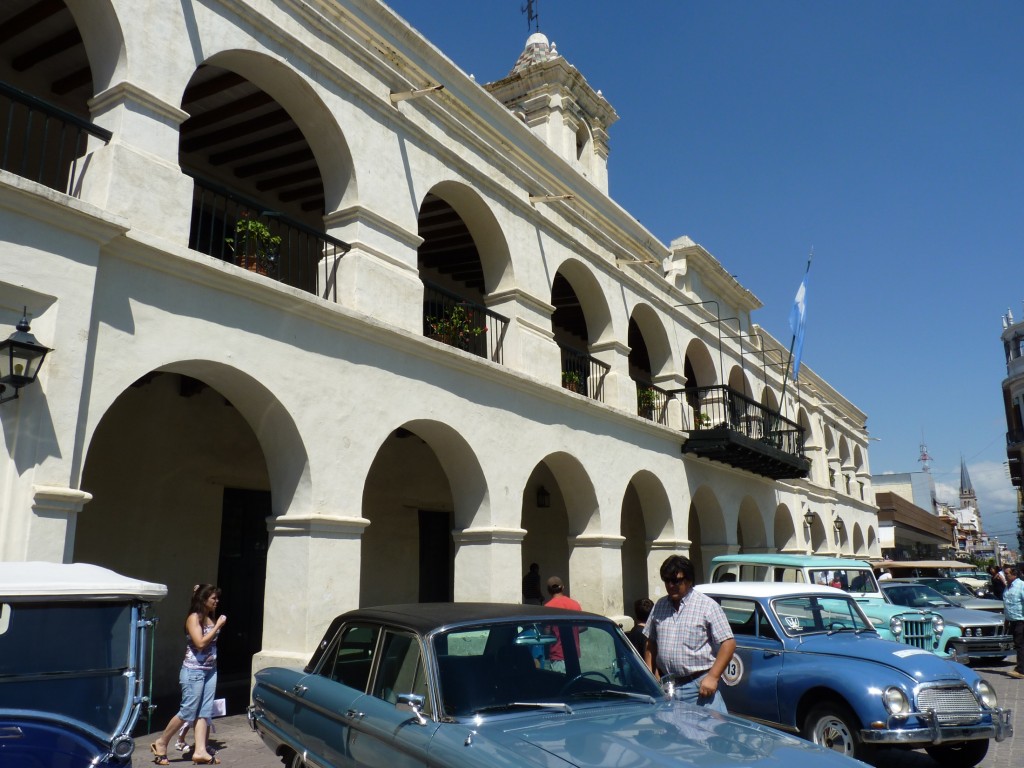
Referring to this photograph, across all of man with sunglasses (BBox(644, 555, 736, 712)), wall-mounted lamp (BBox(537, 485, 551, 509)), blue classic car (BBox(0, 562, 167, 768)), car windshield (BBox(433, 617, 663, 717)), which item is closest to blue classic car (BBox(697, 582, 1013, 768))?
man with sunglasses (BBox(644, 555, 736, 712))

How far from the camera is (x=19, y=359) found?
563cm

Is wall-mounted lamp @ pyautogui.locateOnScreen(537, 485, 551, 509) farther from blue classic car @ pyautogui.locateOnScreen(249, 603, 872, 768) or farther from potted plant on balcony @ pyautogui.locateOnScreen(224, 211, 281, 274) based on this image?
blue classic car @ pyautogui.locateOnScreen(249, 603, 872, 768)

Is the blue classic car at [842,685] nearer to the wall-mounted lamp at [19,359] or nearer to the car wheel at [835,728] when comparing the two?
the car wheel at [835,728]

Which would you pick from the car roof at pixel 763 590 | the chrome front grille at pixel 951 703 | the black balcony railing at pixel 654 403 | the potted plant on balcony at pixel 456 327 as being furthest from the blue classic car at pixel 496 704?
the black balcony railing at pixel 654 403

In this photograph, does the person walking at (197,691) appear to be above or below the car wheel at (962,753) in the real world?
above

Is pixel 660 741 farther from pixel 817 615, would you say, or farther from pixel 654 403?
pixel 654 403

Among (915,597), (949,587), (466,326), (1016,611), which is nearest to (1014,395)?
(949,587)

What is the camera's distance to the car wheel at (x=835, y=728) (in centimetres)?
611

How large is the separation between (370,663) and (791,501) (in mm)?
21047

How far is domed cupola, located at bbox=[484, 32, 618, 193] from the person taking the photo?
17.2 meters

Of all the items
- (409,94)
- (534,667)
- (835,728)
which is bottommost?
(835,728)

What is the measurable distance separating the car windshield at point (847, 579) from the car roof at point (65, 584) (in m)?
9.72

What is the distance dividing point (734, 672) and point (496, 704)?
13.9 feet

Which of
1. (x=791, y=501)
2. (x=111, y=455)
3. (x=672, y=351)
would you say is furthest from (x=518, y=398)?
(x=791, y=501)
